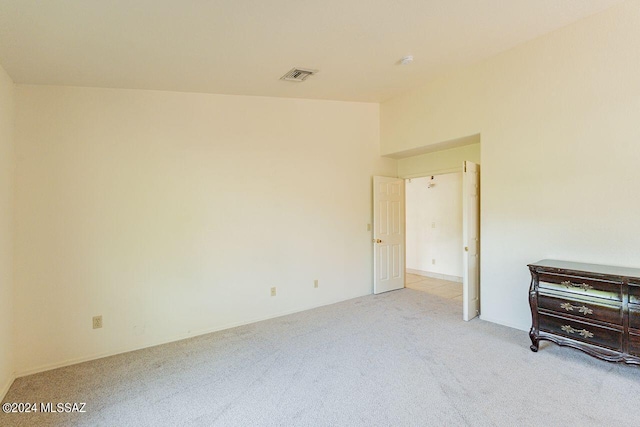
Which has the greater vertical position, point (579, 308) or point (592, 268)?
point (592, 268)

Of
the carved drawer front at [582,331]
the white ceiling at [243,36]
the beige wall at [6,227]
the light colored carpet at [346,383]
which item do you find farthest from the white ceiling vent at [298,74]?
the carved drawer front at [582,331]

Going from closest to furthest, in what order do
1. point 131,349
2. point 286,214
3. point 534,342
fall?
point 534,342 < point 131,349 < point 286,214

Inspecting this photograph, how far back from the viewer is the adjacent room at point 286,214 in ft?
7.22

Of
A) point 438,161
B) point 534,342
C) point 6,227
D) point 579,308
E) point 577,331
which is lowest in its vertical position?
point 534,342

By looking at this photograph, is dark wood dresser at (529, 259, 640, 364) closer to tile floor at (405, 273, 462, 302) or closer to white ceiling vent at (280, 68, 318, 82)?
tile floor at (405, 273, 462, 302)

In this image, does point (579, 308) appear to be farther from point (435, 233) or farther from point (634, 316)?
point (435, 233)

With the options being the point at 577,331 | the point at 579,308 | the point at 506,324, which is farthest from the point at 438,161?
the point at 577,331

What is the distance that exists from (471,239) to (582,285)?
4.34ft

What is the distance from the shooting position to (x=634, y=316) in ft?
7.64

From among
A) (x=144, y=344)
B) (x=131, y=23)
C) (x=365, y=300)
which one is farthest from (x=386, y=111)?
(x=144, y=344)

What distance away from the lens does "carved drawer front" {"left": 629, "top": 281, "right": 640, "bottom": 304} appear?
7.60ft

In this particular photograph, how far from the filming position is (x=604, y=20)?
274 cm

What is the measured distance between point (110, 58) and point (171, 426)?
288 centimetres

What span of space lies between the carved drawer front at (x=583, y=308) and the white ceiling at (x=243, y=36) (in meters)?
2.56
